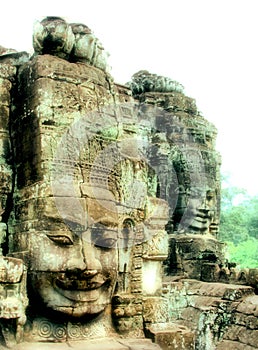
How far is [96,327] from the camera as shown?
215 inches

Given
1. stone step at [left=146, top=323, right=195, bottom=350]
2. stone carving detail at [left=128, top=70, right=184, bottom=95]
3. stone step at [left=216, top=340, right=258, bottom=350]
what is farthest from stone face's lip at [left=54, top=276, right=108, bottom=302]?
stone carving detail at [left=128, top=70, right=184, bottom=95]

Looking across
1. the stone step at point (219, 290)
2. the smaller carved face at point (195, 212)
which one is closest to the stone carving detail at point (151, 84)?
the smaller carved face at point (195, 212)

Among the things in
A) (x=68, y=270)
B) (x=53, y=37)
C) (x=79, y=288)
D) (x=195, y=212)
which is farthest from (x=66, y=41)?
(x=195, y=212)

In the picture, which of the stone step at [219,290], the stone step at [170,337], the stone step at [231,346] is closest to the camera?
the stone step at [170,337]

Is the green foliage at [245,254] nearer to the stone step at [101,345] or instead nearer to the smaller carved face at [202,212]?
the smaller carved face at [202,212]

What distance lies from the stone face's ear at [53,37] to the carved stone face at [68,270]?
5.64 ft

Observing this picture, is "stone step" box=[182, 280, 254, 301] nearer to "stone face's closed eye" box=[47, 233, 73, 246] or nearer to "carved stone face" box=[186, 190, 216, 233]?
"carved stone face" box=[186, 190, 216, 233]

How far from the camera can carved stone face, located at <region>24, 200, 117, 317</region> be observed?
506 centimetres

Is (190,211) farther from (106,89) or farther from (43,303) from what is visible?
(43,303)

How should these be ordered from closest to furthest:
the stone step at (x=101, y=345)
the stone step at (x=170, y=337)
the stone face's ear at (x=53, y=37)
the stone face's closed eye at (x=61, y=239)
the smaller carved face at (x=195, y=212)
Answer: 1. the stone step at (x=101, y=345)
2. the stone face's closed eye at (x=61, y=239)
3. the stone face's ear at (x=53, y=37)
4. the stone step at (x=170, y=337)
5. the smaller carved face at (x=195, y=212)

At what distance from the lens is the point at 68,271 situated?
5047 mm

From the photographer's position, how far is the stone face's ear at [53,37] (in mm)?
5684

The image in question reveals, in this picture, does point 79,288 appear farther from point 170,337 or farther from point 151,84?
point 151,84

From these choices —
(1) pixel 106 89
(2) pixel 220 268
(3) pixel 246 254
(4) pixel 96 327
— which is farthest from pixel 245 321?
(3) pixel 246 254
